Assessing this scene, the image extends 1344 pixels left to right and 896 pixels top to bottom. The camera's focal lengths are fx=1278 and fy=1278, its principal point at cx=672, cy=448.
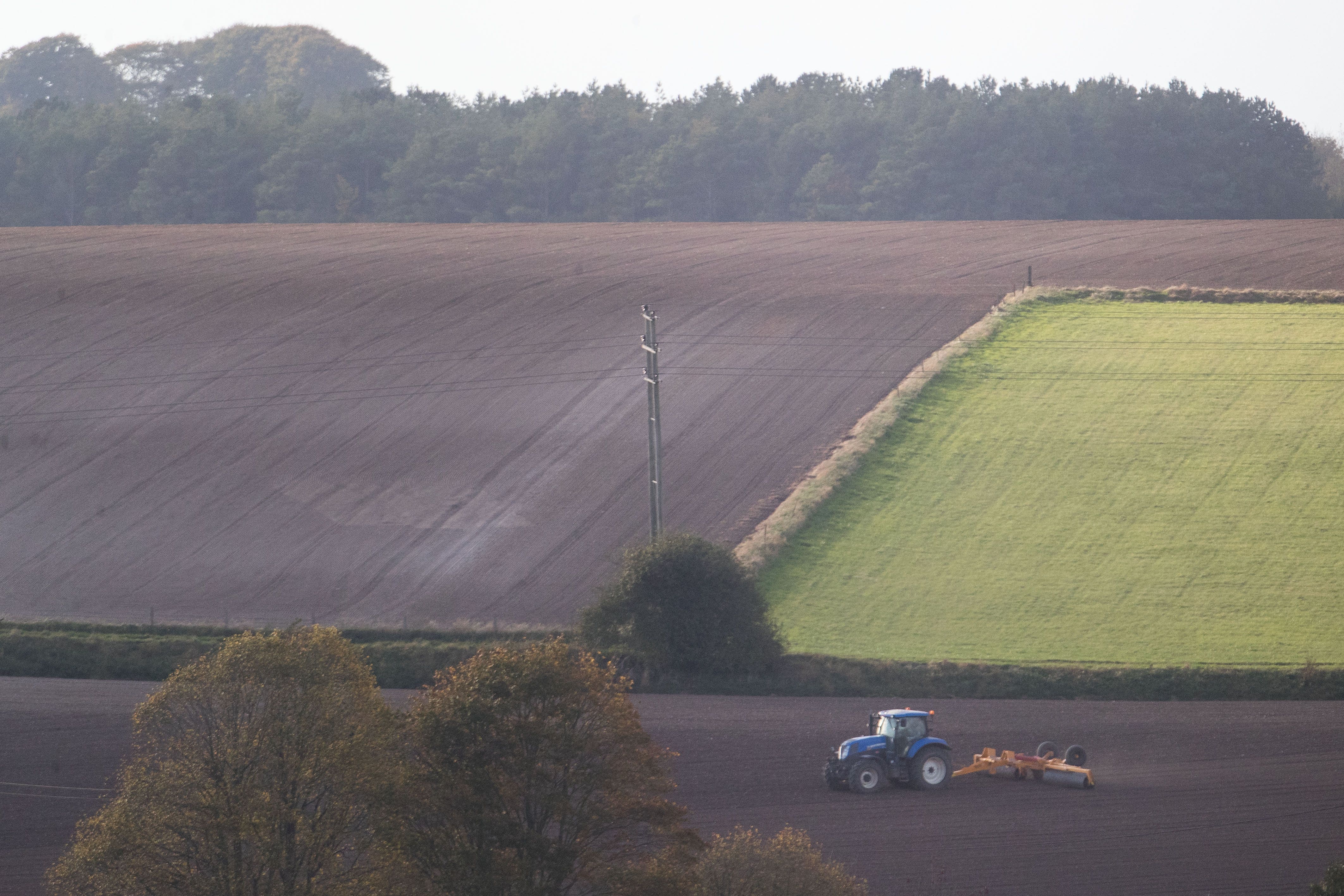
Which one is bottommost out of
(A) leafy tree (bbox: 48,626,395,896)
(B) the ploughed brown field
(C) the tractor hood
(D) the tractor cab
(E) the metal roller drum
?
(B) the ploughed brown field

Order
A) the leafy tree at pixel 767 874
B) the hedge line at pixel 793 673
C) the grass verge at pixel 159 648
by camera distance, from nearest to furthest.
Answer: the leafy tree at pixel 767 874
the hedge line at pixel 793 673
the grass verge at pixel 159 648

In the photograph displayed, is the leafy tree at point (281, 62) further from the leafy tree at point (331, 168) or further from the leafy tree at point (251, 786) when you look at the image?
the leafy tree at point (251, 786)

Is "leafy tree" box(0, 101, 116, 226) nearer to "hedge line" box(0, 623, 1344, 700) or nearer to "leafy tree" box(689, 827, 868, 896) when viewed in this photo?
"hedge line" box(0, 623, 1344, 700)

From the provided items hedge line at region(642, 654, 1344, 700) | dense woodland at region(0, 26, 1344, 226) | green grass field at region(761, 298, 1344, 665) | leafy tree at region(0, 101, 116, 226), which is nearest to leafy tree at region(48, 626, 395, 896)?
hedge line at region(642, 654, 1344, 700)

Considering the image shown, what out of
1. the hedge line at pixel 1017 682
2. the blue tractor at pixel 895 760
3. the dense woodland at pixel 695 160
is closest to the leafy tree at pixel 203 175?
the dense woodland at pixel 695 160

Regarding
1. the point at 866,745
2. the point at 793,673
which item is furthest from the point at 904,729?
the point at 793,673

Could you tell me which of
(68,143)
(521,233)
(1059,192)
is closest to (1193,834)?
(521,233)
